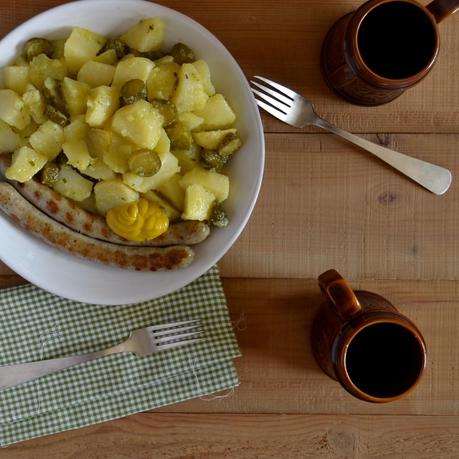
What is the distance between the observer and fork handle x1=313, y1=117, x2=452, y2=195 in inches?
58.5

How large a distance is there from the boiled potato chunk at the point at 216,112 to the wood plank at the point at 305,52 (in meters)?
0.17

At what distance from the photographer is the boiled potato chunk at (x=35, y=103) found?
4.34ft

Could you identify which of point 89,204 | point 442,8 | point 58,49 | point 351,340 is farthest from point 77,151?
point 442,8

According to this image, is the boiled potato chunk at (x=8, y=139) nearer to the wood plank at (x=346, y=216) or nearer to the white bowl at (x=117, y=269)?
the white bowl at (x=117, y=269)

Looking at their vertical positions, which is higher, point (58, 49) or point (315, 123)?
point (58, 49)

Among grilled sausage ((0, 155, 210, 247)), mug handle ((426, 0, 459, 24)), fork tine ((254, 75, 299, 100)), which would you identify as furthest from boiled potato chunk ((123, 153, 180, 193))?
mug handle ((426, 0, 459, 24))

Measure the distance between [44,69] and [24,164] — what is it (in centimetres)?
22

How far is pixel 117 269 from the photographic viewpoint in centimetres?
144

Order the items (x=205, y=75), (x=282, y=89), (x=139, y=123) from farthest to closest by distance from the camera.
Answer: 1. (x=282, y=89)
2. (x=205, y=75)
3. (x=139, y=123)

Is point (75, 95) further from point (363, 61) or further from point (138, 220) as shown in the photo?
point (363, 61)

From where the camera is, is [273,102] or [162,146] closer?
[162,146]

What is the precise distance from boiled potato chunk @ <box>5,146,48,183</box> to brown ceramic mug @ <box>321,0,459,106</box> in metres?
0.72

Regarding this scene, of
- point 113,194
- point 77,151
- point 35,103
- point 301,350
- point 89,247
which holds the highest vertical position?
point 35,103

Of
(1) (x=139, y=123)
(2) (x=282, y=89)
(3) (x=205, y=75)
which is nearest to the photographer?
(1) (x=139, y=123)
